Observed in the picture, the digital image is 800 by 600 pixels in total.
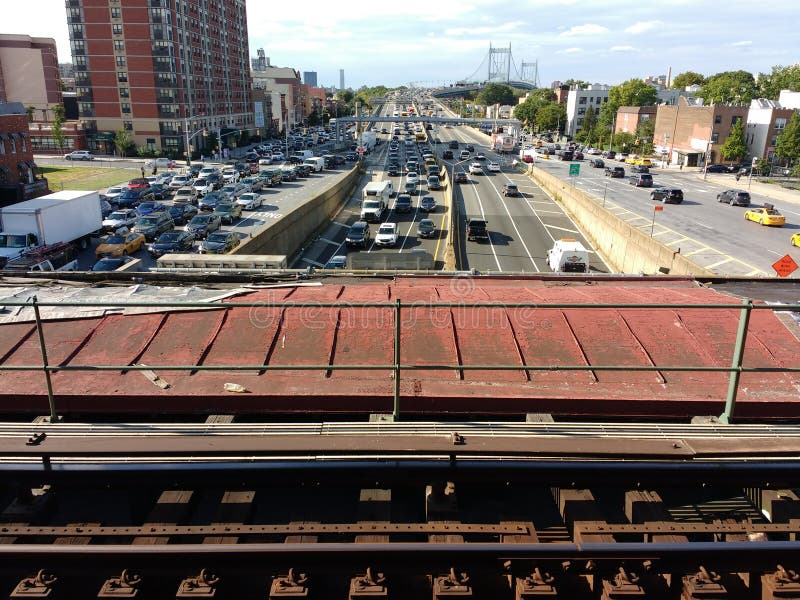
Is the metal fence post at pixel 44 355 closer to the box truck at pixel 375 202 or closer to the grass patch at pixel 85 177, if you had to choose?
the box truck at pixel 375 202

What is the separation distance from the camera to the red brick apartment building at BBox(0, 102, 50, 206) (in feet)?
142

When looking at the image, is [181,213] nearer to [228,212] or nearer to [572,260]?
[228,212]

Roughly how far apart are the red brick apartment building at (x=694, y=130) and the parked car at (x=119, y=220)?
2599 inches

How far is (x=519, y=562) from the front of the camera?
3.34m

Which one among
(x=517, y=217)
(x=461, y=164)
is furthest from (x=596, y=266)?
(x=461, y=164)

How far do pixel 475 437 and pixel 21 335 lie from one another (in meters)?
5.82

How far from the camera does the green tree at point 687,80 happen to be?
149m

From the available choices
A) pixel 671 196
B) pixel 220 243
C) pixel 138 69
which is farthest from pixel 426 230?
pixel 138 69

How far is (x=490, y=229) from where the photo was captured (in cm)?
4259

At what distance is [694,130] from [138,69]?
258 ft

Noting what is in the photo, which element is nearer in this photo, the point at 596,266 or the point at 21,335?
the point at 21,335

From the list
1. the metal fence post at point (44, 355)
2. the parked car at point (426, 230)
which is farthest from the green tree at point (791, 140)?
the metal fence post at point (44, 355)

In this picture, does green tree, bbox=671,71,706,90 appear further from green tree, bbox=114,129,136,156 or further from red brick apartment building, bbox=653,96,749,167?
green tree, bbox=114,129,136,156

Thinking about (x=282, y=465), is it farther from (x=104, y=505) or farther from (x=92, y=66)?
(x=92, y=66)
